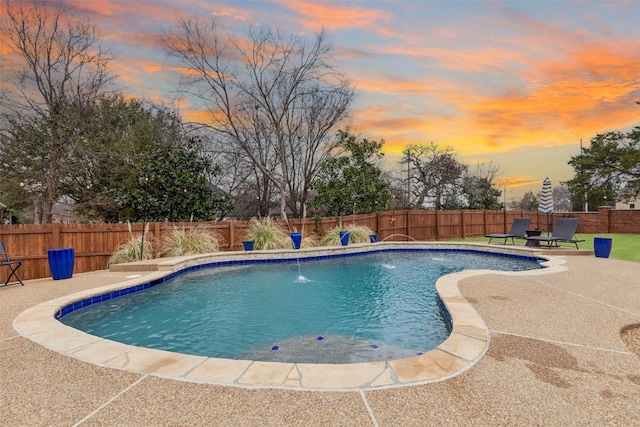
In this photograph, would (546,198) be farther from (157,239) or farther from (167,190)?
(167,190)

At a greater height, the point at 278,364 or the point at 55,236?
the point at 55,236

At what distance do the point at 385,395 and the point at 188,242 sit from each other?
28.7 ft

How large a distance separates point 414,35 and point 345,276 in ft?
25.6

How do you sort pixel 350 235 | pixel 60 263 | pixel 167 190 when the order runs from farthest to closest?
pixel 350 235
pixel 167 190
pixel 60 263

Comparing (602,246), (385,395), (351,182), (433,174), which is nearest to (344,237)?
(351,182)

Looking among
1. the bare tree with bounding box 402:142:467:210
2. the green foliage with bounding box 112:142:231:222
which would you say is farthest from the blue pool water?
the bare tree with bounding box 402:142:467:210

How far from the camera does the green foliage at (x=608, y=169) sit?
69.3 ft

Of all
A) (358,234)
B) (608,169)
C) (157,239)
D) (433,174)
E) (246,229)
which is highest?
(608,169)

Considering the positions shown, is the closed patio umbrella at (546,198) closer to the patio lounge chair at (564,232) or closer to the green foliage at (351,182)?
the patio lounge chair at (564,232)

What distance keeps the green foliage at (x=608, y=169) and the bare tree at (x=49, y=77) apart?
1146 inches

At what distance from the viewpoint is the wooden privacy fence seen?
722 centimetres

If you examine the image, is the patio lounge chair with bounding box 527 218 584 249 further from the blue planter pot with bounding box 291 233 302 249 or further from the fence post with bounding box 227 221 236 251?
the fence post with bounding box 227 221 236 251

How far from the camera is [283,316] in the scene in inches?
186

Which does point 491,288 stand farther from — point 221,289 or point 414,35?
point 414,35
